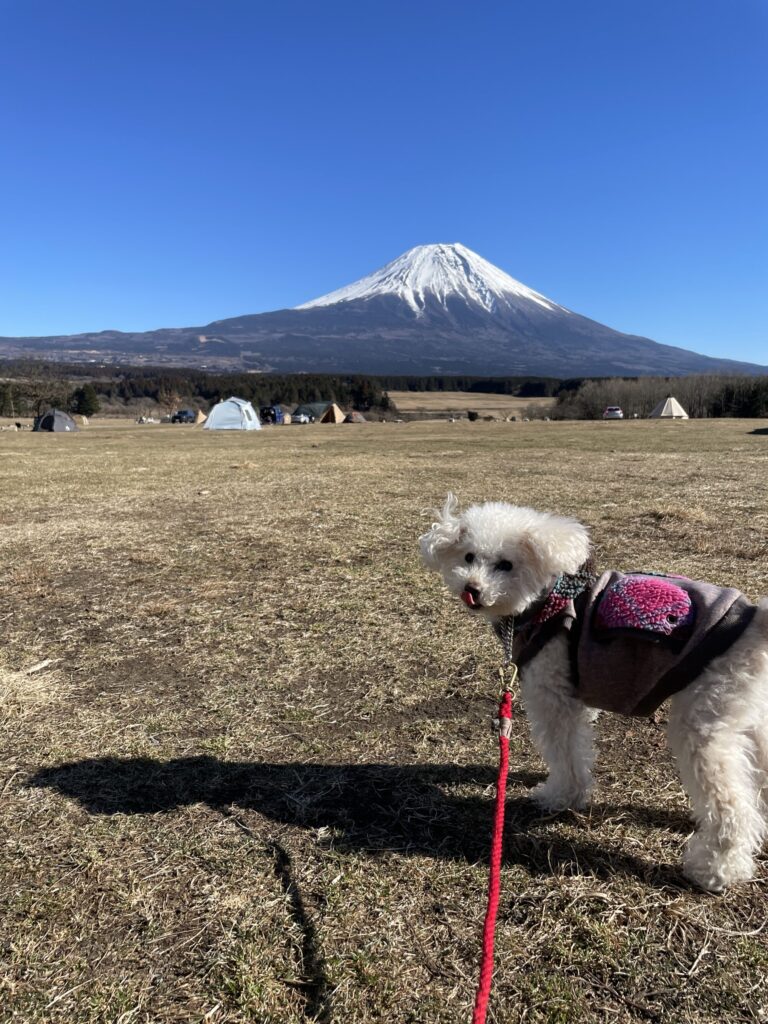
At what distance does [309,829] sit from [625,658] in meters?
1.43

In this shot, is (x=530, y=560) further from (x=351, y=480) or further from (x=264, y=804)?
(x=351, y=480)

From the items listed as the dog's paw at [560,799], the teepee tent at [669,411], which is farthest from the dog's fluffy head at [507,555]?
the teepee tent at [669,411]

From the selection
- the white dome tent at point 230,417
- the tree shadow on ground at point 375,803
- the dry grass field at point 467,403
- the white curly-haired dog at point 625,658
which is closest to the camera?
the white curly-haired dog at point 625,658

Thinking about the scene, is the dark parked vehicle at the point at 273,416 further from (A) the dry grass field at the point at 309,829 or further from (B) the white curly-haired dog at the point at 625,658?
(B) the white curly-haired dog at the point at 625,658

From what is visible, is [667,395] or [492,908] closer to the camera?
[492,908]

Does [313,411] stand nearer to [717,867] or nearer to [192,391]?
[192,391]

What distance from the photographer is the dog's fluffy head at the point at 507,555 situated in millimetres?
2465

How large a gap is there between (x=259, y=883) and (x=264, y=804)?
47 centimetres

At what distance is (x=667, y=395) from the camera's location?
67.4 meters

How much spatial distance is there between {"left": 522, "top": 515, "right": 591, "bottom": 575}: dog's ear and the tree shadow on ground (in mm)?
1076

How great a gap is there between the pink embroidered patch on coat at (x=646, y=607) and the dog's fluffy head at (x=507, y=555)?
0.20 meters

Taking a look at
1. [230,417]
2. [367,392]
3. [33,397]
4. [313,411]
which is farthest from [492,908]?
[367,392]

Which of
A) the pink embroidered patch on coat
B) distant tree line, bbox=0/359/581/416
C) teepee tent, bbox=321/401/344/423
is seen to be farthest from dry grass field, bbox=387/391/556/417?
the pink embroidered patch on coat

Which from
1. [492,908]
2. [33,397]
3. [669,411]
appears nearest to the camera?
[492,908]
